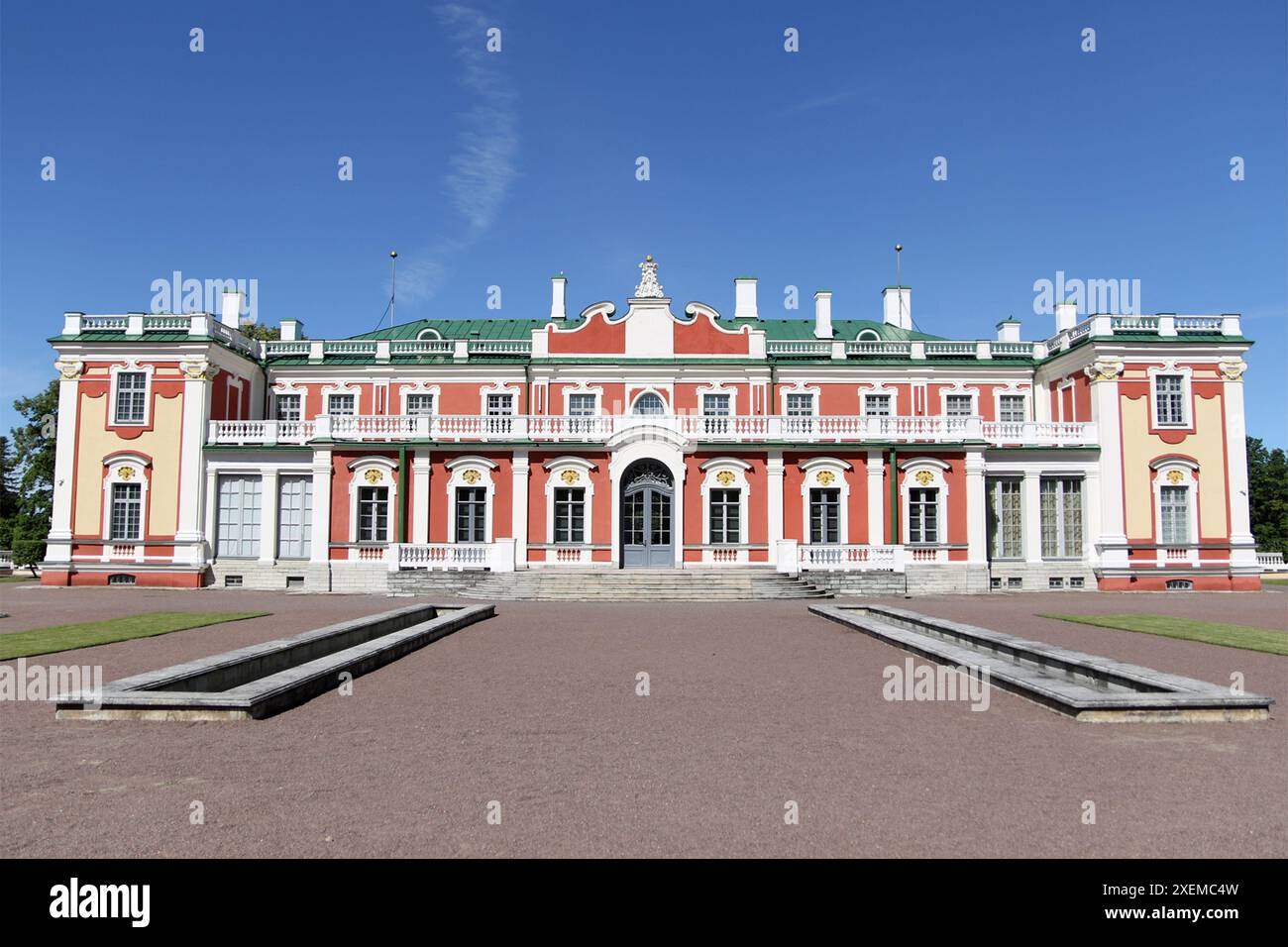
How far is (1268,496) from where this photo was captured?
75.1 m

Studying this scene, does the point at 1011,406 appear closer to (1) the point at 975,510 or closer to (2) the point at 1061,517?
(2) the point at 1061,517

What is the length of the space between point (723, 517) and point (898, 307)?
18076 millimetres

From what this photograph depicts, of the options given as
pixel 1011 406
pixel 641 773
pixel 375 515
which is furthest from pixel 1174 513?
pixel 641 773

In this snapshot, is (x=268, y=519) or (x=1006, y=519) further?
(x=1006, y=519)

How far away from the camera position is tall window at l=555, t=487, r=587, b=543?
28.7 m

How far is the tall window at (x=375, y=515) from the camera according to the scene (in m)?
28.9

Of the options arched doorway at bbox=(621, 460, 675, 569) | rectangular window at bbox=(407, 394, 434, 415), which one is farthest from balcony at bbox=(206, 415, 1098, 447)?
rectangular window at bbox=(407, 394, 434, 415)

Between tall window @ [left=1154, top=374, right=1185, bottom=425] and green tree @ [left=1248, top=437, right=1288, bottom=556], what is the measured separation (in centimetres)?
3418

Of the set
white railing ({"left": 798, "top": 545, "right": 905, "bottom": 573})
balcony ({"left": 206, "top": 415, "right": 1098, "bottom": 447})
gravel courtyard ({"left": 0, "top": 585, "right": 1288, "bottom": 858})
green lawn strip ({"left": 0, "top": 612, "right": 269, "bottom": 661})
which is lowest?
gravel courtyard ({"left": 0, "top": 585, "right": 1288, "bottom": 858})

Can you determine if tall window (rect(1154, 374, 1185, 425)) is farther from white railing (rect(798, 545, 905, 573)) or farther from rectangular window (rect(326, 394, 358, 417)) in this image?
rectangular window (rect(326, 394, 358, 417))

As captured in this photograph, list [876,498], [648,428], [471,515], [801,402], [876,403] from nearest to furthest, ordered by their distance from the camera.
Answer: [648,428], [876,498], [471,515], [801,402], [876,403]

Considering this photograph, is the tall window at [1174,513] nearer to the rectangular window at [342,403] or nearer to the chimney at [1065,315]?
the chimney at [1065,315]
